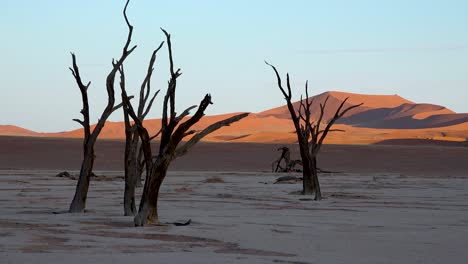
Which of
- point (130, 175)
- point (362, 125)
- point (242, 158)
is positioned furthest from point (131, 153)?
point (362, 125)

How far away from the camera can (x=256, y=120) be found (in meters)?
128

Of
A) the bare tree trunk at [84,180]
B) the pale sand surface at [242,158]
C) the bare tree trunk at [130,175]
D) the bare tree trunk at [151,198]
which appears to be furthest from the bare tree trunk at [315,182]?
the pale sand surface at [242,158]

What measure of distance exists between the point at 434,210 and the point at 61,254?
811 cm

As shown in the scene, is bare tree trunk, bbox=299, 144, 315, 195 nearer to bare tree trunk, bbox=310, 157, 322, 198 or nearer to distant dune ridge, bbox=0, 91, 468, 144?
bare tree trunk, bbox=310, 157, 322, 198

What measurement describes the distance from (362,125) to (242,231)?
126575 mm

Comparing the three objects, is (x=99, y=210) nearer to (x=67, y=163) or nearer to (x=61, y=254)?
(x=61, y=254)

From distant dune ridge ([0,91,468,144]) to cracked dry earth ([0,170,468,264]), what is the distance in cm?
6543

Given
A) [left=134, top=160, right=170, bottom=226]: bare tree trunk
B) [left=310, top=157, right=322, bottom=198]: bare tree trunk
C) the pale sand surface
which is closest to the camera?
[left=134, top=160, right=170, bottom=226]: bare tree trunk

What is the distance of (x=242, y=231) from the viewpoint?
416 inches

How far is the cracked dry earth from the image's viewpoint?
8.31 metres

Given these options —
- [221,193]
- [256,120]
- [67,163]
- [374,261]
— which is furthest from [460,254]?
[256,120]

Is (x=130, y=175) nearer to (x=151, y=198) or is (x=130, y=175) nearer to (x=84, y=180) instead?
(x=84, y=180)

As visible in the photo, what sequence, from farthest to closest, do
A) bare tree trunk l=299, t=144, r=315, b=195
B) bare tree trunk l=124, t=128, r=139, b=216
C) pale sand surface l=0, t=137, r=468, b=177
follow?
pale sand surface l=0, t=137, r=468, b=177 → bare tree trunk l=299, t=144, r=315, b=195 → bare tree trunk l=124, t=128, r=139, b=216

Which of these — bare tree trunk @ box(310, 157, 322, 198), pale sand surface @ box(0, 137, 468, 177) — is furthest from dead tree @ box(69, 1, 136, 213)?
pale sand surface @ box(0, 137, 468, 177)
